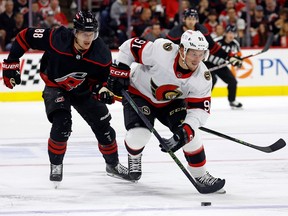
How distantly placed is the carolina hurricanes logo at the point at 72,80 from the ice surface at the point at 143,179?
1.91 feet

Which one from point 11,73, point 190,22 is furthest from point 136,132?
point 190,22

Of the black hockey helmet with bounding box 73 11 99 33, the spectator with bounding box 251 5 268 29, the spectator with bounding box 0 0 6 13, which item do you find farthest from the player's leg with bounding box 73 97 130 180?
the spectator with bounding box 251 5 268 29

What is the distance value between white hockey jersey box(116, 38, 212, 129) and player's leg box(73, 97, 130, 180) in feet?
0.72

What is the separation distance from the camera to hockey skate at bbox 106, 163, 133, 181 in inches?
221

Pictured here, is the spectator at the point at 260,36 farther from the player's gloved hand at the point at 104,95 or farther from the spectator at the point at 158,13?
the player's gloved hand at the point at 104,95

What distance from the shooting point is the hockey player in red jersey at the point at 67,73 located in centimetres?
525

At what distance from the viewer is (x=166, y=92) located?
204 inches

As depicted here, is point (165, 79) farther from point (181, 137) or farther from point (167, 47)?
point (181, 137)

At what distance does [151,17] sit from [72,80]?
6.42m

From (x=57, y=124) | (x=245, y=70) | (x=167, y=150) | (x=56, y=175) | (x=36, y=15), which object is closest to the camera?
(x=167, y=150)

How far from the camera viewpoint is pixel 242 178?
5660 millimetres

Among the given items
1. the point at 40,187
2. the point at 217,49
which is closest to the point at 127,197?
the point at 40,187

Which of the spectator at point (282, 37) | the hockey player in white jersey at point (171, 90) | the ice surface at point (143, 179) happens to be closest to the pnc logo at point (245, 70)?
the spectator at point (282, 37)

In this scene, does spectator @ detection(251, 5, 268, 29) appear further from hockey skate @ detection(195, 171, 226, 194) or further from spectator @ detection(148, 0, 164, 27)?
hockey skate @ detection(195, 171, 226, 194)
